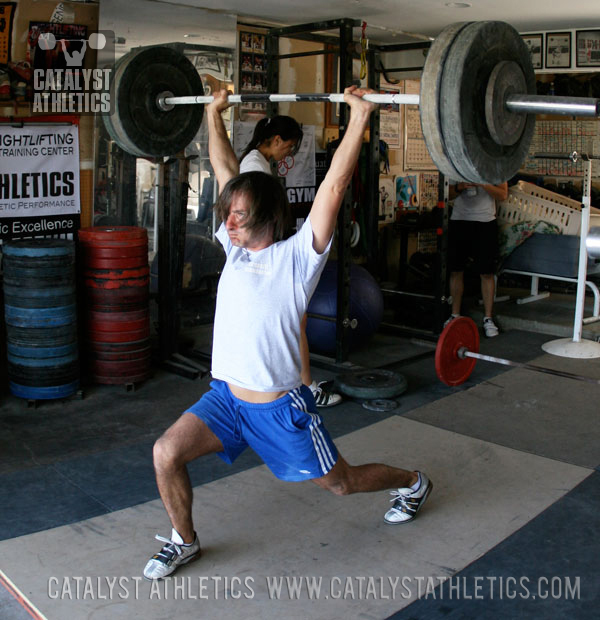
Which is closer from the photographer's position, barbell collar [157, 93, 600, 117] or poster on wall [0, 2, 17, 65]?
barbell collar [157, 93, 600, 117]

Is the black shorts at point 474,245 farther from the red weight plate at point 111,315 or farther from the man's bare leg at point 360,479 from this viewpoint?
the man's bare leg at point 360,479

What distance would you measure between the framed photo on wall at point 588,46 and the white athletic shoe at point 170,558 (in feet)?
13.9

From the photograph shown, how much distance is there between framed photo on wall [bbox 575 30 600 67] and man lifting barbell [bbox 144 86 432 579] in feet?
11.8

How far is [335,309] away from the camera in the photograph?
152 inches

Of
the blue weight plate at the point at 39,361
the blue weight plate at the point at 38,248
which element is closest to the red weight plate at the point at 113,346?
the blue weight plate at the point at 39,361

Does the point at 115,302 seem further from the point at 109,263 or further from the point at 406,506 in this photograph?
the point at 406,506

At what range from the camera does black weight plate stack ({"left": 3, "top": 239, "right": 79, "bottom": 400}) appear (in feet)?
10.4

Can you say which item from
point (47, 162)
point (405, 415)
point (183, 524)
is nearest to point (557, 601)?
point (183, 524)

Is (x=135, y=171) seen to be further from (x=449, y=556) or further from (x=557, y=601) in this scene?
(x=557, y=601)

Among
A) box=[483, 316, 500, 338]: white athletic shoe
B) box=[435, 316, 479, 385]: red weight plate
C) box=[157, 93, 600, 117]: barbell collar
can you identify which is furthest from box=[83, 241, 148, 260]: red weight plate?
box=[483, 316, 500, 338]: white athletic shoe

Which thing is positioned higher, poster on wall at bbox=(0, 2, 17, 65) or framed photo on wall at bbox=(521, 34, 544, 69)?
framed photo on wall at bbox=(521, 34, 544, 69)

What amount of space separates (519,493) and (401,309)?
2.40 metres

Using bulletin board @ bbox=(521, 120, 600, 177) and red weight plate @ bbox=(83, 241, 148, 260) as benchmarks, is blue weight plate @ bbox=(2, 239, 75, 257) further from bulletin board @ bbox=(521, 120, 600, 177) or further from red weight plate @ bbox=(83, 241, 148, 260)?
bulletin board @ bbox=(521, 120, 600, 177)

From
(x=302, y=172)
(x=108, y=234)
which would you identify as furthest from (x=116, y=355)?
(x=302, y=172)
